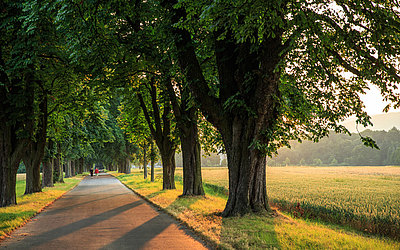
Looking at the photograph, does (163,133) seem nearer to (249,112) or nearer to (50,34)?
(50,34)

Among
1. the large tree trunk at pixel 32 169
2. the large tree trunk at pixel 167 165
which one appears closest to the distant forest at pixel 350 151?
the large tree trunk at pixel 167 165

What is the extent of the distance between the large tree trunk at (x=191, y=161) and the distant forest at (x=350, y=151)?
256 ft

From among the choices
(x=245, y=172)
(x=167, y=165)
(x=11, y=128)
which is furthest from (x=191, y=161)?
(x=11, y=128)

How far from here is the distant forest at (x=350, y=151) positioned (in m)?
97.2

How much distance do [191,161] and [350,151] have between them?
331 feet

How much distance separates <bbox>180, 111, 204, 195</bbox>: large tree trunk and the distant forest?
256 ft

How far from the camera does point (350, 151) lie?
104 metres

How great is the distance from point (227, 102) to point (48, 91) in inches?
470

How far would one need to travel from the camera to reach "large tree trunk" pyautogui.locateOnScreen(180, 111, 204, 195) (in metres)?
15.2

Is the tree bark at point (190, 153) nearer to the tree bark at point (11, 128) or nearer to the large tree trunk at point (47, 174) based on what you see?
the tree bark at point (11, 128)

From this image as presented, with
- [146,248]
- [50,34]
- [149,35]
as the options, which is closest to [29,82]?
[50,34]

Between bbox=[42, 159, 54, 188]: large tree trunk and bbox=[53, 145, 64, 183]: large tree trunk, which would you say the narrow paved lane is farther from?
bbox=[53, 145, 64, 183]: large tree trunk

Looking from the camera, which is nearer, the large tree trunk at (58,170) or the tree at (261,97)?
the tree at (261,97)

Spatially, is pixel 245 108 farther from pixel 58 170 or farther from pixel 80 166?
pixel 80 166
